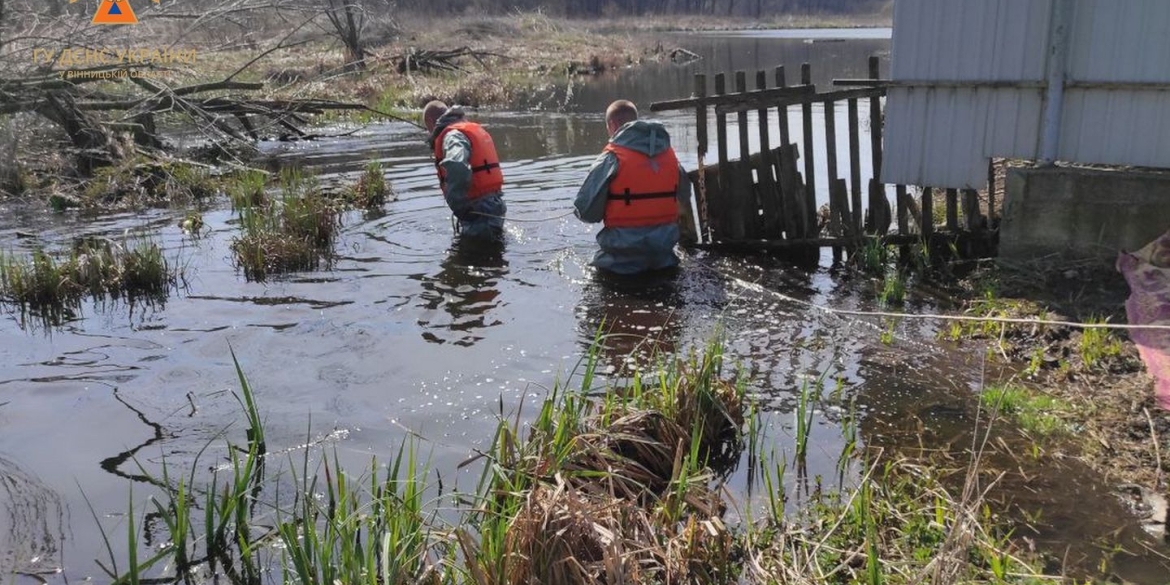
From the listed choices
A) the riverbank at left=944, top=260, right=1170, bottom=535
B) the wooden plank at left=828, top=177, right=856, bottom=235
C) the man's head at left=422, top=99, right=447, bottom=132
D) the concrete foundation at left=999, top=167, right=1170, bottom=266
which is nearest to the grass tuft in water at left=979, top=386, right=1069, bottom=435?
the riverbank at left=944, top=260, right=1170, bottom=535

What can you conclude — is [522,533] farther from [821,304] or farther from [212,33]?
[212,33]

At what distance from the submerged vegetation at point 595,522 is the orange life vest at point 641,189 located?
11.0ft

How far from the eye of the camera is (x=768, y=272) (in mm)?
8977

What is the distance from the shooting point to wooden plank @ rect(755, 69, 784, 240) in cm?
925

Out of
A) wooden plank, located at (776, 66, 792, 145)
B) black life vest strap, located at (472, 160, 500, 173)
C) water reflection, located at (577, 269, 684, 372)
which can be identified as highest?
wooden plank, located at (776, 66, 792, 145)

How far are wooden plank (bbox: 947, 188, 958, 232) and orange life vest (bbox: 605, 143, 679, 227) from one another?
247 centimetres

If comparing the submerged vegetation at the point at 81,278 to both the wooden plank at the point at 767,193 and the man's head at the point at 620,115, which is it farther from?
the wooden plank at the point at 767,193

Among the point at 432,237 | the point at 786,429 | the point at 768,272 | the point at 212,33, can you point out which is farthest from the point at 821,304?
the point at 212,33

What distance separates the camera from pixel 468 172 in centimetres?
995

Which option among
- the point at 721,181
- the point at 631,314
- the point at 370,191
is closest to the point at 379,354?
the point at 631,314

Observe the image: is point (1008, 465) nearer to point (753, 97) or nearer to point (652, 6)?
point (753, 97)

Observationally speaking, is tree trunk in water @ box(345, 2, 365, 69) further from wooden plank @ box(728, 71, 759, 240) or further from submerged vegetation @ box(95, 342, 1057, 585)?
submerged vegetation @ box(95, 342, 1057, 585)

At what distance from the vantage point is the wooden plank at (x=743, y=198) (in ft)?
30.5

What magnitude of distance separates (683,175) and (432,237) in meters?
3.29
